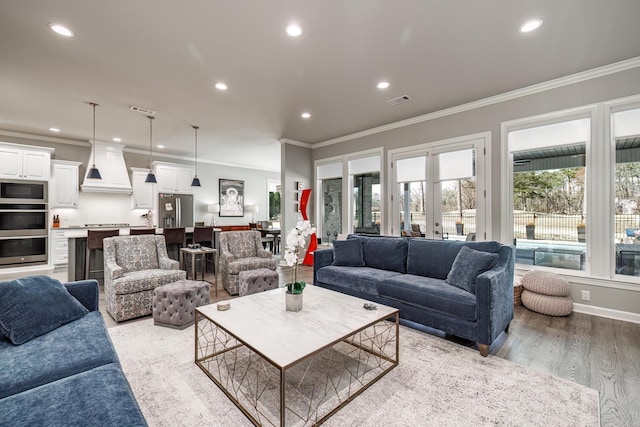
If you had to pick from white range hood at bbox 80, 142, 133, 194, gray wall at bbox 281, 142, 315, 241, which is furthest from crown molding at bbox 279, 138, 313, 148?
white range hood at bbox 80, 142, 133, 194

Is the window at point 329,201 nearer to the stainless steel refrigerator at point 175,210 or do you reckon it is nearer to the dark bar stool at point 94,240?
the stainless steel refrigerator at point 175,210

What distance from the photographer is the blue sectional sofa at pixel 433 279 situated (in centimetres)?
249

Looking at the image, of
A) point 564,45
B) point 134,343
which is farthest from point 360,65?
point 134,343

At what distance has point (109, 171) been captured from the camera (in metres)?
6.86

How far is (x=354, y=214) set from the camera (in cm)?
635

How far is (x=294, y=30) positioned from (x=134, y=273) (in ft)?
10.9

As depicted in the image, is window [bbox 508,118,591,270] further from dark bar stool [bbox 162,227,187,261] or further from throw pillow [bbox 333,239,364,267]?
dark bar stool [bbox 162,227,187,261]

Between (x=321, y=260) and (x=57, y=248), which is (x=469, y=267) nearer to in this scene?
(x=321, y=260)

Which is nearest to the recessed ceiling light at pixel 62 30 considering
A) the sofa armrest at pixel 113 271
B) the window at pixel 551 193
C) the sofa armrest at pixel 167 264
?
the sofa armrest at pixel 113 271

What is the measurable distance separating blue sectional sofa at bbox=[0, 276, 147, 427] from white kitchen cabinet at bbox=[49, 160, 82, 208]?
577 centimetres

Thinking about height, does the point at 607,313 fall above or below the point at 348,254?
below

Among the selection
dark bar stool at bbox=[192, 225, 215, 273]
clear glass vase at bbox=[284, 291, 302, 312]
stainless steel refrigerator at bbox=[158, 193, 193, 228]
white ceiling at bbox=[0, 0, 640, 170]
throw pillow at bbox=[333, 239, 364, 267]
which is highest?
white ceiling at bbox=[0, 0, 640, 170]

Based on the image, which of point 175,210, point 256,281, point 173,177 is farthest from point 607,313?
point 173,177

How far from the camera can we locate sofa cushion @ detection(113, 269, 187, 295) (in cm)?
318
